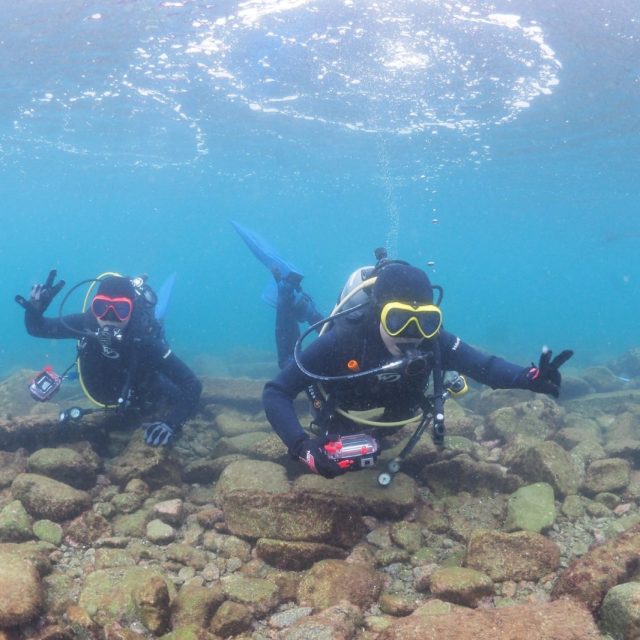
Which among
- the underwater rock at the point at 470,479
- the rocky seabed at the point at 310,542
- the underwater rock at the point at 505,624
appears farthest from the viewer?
the underwater rock at the point at 470,479

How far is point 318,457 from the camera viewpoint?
425 centimetres

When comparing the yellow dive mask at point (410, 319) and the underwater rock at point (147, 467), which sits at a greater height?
the yellow dive mask at point (410, 319)

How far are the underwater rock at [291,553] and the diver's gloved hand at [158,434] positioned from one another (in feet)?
8.35

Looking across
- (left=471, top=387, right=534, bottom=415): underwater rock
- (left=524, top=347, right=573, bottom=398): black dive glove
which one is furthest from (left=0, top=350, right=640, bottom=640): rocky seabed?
(left=471, top=387, right=534, bottom=415): underwater rock

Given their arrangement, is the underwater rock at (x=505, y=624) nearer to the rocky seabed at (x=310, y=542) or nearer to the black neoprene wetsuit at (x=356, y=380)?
the rocky seabed at (x=310, y=542)

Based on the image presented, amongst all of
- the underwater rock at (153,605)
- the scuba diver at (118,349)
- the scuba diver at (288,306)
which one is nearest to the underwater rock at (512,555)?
the underwater rock at (153,605)

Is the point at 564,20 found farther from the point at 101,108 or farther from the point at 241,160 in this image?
the point at 241,160

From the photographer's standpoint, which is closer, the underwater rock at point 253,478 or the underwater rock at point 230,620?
the underwater rock at point 230,620

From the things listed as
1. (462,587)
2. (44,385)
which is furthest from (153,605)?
(44,385)

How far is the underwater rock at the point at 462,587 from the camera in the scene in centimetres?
351

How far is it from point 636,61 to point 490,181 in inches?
802

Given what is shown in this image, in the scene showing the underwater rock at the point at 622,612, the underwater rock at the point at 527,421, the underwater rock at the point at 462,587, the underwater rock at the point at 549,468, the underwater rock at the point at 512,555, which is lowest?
the underwater rock at the point at 527,421

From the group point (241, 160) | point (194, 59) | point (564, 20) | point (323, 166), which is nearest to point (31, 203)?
point (241, 160)

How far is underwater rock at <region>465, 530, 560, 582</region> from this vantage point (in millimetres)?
3818
